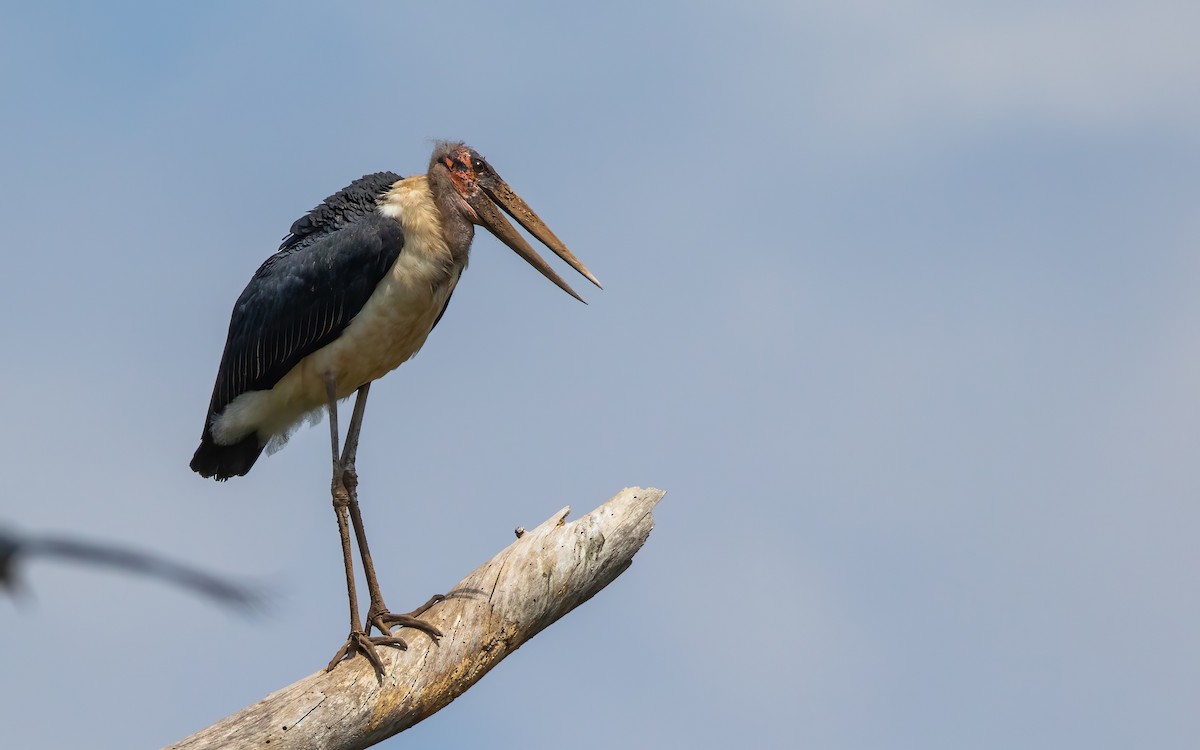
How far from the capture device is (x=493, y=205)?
7754 millimetres

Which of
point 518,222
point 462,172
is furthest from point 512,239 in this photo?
point 462,172

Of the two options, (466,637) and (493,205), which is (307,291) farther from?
(466,637)

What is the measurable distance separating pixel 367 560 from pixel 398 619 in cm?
58

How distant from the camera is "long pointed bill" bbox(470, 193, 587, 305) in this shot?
7.69 meters

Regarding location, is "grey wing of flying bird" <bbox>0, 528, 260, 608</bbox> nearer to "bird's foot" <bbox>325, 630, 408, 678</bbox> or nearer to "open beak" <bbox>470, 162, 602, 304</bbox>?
"bird's foot" <bbox>325, 630, 408, 678</bbox>

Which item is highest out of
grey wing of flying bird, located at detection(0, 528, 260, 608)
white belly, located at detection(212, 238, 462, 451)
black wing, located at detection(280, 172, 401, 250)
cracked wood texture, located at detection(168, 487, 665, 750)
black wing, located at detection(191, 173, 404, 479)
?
black wing, located at detection(280, 172, 401, 250)

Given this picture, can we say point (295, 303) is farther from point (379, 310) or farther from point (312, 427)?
point (312, 427)

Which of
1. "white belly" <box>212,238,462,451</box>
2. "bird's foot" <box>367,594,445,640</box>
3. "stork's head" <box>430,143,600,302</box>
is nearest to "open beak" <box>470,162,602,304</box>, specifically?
"stork's head" <box>430,143,600,302</box>

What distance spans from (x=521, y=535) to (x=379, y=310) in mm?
1413

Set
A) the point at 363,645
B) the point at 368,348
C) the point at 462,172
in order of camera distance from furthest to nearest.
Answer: the point at 462,172
the point at 368,348
the point at 363,645

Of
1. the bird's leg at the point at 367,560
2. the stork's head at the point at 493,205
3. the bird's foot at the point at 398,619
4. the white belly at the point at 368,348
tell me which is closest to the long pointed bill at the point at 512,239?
the stork's head at the point at 493,205

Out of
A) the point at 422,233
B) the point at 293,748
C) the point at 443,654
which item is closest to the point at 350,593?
the point at 443,654

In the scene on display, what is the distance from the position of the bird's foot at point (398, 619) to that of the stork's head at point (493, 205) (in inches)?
77.3

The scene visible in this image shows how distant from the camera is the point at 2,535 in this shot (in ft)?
2.42
